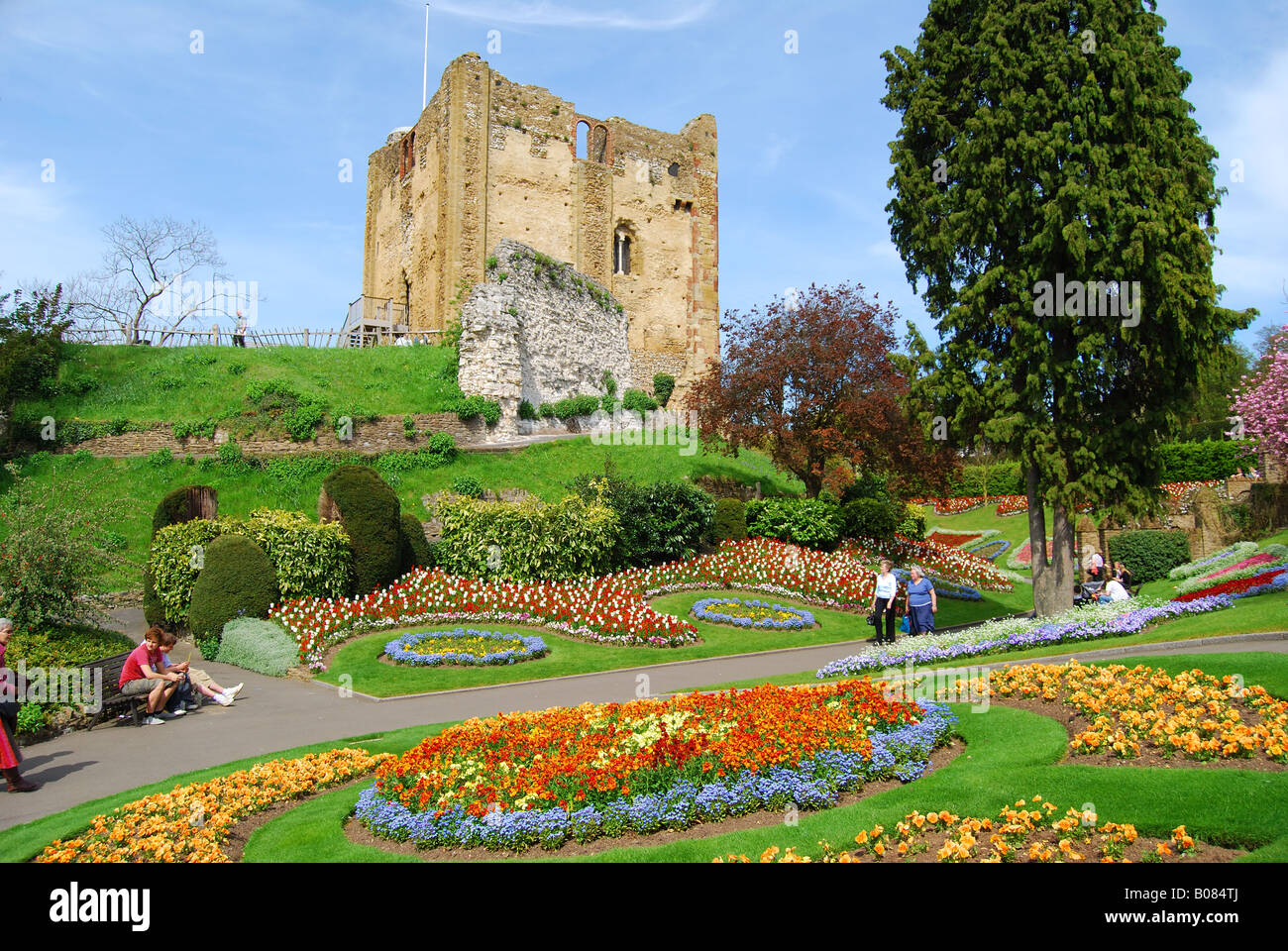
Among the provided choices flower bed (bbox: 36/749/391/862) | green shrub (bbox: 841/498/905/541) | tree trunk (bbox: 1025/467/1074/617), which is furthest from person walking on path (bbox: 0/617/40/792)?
green shrub (bbox: 841/498/905/541)

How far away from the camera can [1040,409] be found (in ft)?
45.9

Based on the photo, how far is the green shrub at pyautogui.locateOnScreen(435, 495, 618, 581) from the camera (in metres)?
18.2

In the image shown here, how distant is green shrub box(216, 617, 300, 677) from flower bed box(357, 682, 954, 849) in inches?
248

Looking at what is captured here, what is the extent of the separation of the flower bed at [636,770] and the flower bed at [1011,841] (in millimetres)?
965

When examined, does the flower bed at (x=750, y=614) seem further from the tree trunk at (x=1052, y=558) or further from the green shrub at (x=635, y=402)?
the green shrub at (x=635, y=402)

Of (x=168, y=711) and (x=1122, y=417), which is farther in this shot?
(x=1122, y=417)

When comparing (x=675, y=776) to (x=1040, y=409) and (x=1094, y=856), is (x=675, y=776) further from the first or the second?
(x=1040, y=409)

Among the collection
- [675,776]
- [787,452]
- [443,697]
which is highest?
[787,452]

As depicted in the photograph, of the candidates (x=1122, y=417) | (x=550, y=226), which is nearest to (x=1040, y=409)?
(x=1122, y=417)

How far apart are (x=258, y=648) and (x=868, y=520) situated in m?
15.6

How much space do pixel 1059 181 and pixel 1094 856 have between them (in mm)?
11694

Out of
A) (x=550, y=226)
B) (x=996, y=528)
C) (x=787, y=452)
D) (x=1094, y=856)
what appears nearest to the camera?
(x=1094, y=856)

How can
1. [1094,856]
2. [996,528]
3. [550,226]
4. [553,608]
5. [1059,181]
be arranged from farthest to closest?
[550,226] < [996,528] < [553,608] < [1059,181] < [1094,856]

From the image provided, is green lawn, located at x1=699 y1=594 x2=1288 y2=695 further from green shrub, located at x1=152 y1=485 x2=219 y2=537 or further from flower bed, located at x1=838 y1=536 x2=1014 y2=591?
green shrub, located at x1=152 y1=485 x2=219 y2=537
